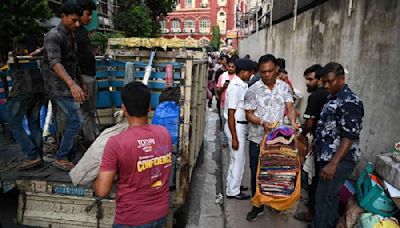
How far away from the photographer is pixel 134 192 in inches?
74.4

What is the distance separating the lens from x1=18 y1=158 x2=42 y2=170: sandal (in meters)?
3.09

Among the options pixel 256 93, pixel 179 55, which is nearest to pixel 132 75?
pixel 179 55

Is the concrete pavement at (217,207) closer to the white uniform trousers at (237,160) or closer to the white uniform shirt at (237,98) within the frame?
the white uniform trousers at (237,160)

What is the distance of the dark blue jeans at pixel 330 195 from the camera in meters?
2.76

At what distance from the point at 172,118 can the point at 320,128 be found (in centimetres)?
170

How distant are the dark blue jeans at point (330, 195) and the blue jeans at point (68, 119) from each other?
8.25ft

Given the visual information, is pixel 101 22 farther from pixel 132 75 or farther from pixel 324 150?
pixel 324 150

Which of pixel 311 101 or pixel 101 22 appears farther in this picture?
pixel 101 22

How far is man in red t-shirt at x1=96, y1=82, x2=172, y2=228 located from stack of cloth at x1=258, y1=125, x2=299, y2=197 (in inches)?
56.1

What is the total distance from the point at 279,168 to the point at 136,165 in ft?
5.81

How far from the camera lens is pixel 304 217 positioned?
3.53 meters

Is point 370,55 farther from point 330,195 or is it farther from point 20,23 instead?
point 20,23

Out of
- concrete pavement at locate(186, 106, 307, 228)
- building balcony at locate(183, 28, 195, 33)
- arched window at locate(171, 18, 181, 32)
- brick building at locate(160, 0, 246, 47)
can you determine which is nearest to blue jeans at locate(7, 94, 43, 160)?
concrete pavement at locate(186, 106, 307, 228)

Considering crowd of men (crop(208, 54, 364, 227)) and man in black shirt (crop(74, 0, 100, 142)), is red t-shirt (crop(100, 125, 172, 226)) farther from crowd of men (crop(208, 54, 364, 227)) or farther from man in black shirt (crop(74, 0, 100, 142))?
man in black shirt (crop(74, 0, 100, 142))
